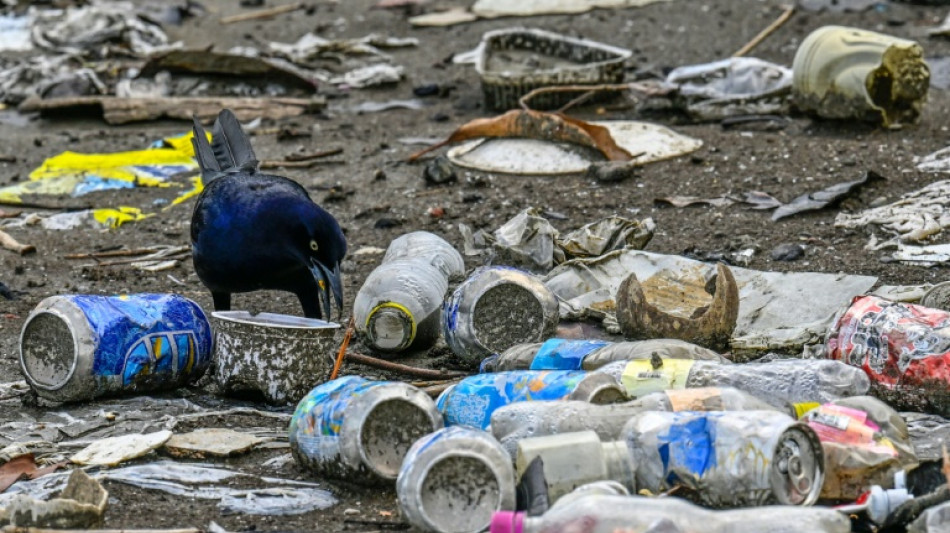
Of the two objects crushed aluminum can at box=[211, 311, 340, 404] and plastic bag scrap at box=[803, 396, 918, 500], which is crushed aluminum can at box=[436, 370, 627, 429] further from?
crushed aluminum can at box=[211, 311, 340, 404]

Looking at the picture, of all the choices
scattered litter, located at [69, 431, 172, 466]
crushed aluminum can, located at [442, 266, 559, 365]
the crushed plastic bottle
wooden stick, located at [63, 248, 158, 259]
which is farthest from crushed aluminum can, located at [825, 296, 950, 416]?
wooden stick, located at [63, 248, 158, 259]

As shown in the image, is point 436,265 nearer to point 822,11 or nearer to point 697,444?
point 697,444

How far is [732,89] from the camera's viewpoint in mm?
8375

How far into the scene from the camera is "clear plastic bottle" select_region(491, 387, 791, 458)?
3.12 m

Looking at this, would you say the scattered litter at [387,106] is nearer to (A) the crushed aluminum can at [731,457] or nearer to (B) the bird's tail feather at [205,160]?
(B) the bird's tail feather at [205,160]

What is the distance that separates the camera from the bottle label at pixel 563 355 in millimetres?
3852

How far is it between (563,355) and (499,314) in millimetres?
518

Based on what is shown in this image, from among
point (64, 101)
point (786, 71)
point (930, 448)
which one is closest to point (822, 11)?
point (786, 71)

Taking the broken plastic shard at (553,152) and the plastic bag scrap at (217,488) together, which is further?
the broken plastic shard at (553,152)

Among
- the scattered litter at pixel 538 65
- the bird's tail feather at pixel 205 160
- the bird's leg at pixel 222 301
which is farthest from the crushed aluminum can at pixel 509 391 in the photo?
the scattered litter at pixel 538 65

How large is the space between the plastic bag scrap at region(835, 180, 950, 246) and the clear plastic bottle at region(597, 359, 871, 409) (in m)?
2.20

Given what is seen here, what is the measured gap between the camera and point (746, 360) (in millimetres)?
4270

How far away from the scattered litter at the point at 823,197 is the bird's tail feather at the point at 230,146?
2522mm

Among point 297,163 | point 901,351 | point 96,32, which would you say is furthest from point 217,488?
point 96,32
